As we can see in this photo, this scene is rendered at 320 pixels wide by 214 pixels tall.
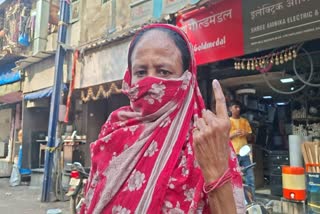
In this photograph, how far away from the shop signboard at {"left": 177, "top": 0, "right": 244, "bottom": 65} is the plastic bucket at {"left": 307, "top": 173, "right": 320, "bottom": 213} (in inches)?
78.0

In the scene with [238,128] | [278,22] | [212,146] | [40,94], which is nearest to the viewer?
[212,146]

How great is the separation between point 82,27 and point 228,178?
Answer: 8316 millimetres

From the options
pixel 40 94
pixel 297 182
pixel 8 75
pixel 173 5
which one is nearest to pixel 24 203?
pixel 40 94

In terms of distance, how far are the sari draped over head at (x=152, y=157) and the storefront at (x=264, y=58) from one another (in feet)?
10.6

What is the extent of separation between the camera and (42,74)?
9.37 m

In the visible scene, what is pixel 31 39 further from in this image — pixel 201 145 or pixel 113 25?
pixel 201 145

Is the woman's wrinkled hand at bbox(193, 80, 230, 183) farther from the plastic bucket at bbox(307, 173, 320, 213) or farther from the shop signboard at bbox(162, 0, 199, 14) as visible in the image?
the shop signboard at bbox(162, 0, 199, 14)

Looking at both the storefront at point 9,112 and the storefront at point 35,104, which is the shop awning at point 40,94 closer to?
the storefront at point 35,104

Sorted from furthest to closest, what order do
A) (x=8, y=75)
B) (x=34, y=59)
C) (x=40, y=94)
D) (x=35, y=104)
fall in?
(x=8, y=75) < (x=35, y=104) < (x=34, y=59) < (x=40, y=94)

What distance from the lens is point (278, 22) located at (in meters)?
4.22

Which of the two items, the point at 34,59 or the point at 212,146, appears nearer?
the point at 212,146

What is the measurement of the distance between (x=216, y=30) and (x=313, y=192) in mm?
2747

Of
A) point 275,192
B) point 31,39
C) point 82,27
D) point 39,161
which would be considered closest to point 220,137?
point 275,192

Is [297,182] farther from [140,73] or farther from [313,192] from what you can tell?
[140,73]
